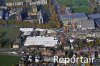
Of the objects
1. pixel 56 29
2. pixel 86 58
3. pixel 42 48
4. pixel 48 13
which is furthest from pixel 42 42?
pixel 48 13

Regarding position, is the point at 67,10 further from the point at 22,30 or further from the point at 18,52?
the point at 18,52

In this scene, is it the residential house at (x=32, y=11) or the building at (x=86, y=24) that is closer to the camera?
the building at (x=86, y=24)

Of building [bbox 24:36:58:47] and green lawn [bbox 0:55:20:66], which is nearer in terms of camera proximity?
green lawn [bbox 0:55:20:66]

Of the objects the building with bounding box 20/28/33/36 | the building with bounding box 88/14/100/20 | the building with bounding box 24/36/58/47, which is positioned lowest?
the building with bounding box 24/36/58/47

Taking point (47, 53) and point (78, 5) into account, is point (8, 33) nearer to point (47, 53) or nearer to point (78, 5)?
point (47, 53)

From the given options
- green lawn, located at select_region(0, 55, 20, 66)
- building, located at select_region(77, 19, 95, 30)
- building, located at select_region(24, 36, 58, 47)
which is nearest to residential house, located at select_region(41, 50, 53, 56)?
building, located at select_region(24, 36, 58, 47)

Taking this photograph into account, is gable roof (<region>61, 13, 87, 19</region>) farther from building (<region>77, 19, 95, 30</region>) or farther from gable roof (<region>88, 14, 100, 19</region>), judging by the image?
building (<region>77, 19, 95, 30</region>)

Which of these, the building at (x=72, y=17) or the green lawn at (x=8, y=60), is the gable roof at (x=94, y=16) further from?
the green lawn at (x=8, y=60)

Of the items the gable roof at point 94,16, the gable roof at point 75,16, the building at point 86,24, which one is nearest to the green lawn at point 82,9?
the gable roof at point 94,16
